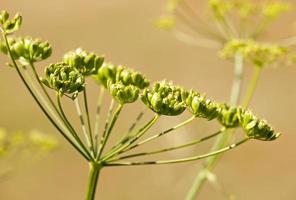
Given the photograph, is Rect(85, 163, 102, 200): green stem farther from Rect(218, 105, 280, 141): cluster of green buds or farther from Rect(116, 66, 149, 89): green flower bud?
Rect(218, 105, 280, 141): cluster of green buds

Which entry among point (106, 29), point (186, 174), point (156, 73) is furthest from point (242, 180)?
point (106, 29)

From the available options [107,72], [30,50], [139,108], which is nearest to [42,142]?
[107,72]

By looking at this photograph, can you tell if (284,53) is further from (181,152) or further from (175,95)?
(181,152)

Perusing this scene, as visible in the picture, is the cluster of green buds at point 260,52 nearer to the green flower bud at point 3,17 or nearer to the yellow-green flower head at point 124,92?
the yellow-green flower head at point 124,92

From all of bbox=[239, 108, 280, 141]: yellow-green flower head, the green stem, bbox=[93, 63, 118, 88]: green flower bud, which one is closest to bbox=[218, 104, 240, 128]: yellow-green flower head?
bbox=[239, 108, 280, 141]: yellow-green flower head

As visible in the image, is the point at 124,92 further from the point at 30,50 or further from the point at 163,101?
the point at 30,50

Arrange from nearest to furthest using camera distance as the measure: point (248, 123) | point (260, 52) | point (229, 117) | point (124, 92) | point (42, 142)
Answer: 1. point (124, 92)
2. point (248, 123)
3. point (229, 117)
4. point (260, 52)
5. point (42, 142)
